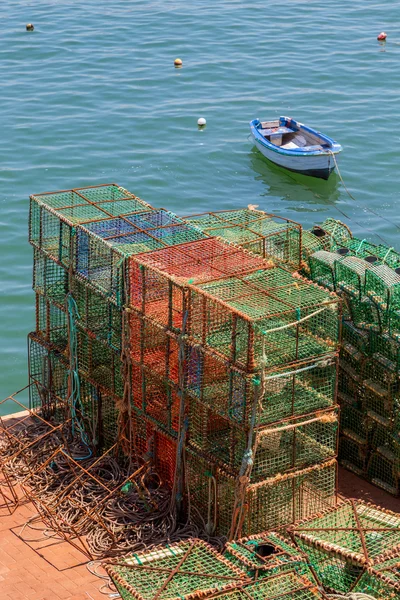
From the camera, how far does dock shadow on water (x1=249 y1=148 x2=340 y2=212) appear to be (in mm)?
28750

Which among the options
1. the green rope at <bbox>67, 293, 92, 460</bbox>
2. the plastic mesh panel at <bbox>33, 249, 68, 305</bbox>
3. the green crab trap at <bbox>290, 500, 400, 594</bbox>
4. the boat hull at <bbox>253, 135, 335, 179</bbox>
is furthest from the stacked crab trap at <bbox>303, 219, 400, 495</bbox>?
the boat hull at <bbox>253, 135, 335, 179</bbox>

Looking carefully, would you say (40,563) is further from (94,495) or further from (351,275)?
(351,275)

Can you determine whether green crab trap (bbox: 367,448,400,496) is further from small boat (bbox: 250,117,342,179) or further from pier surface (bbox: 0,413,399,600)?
small boat (bbox: 250,117,342,179)

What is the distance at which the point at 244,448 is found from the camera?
1125cm

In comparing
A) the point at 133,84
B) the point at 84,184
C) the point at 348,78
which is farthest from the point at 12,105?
the point at 348,78

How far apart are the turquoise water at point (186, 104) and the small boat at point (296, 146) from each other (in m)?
0.65

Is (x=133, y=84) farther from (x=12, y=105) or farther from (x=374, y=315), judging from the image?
(x=374, y=315)

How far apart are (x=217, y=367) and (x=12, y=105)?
25.0 meters

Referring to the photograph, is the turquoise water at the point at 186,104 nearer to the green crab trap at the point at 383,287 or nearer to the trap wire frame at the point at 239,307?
the trap wire frame at the point at 239,307

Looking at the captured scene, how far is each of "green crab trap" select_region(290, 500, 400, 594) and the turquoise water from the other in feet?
31.2

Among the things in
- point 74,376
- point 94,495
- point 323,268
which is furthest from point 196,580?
point 323,268

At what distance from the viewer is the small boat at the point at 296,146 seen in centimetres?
2848

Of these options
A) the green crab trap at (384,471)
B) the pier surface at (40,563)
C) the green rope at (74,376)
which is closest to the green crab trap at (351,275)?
the green crab trap at (384,471)

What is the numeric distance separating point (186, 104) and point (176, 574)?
2743 centimetres
